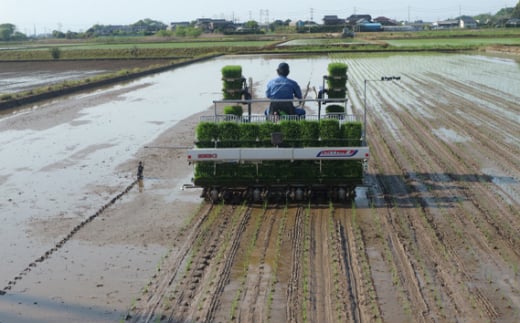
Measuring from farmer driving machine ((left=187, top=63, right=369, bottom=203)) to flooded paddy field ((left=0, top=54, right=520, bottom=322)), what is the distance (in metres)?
0.42

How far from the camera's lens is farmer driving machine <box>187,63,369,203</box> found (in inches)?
459

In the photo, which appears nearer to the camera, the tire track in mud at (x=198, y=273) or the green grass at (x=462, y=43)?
the tire track in mud at (x=198, y=273)

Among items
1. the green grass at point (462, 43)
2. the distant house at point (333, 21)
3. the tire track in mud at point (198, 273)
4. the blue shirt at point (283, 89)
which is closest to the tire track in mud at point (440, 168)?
the tire track in mud at point (198, 273)

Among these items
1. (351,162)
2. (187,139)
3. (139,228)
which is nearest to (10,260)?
→ (139,228)

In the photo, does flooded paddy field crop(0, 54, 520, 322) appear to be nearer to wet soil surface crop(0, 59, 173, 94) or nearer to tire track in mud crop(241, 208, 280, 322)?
tire track in mud crop(241, 208, 280, 322)

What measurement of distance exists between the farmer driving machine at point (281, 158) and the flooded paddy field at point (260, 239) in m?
0.42

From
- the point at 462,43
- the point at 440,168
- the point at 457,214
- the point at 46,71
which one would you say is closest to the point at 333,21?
the point at 462,43

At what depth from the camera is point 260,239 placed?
9930mm

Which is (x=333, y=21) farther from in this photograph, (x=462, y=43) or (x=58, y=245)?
(x=58, y=245)

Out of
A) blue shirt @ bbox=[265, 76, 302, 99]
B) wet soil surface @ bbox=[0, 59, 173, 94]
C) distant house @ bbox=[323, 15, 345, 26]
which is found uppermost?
distant house @ bbox=[323, 15, 345, 26]

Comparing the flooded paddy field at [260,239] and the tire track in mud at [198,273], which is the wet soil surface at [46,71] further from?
the tire track in mud at [198,273]

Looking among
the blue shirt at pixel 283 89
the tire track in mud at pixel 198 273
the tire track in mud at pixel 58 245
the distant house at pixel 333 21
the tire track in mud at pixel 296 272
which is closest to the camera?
the tire track in mud at pixel 296 272

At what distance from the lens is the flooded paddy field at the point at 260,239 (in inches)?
299

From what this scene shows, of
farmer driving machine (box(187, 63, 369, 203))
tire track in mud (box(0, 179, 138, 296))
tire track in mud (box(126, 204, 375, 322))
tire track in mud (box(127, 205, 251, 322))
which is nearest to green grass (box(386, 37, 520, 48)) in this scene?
farmer driving machine (box(187, 63, 369, 203))
